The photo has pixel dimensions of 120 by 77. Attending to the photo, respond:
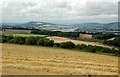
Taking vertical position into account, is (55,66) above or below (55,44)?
above

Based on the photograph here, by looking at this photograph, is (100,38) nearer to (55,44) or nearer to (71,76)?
(55,44)

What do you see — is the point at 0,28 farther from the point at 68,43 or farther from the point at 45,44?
the point at 68,43

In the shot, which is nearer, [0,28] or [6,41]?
[6,41]

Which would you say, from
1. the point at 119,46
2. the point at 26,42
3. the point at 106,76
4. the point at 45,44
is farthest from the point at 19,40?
the point at 106,76

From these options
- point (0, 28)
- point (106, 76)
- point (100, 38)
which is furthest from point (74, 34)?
point (106, 76)

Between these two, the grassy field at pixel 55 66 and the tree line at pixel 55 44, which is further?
the tree line at pixel 55 44

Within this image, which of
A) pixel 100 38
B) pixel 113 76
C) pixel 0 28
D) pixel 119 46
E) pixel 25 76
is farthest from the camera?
pixel 0 28

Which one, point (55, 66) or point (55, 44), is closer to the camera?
point (55, 66)

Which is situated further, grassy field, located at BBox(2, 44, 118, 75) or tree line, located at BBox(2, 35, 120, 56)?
tree line, located at BBox(2, 35, 120, 56)

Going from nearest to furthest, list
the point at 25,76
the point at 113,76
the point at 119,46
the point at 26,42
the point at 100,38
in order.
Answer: the point at 25,76
the point at 113,76
the point at 119,46
the point at 26,42
the point at 100,38
